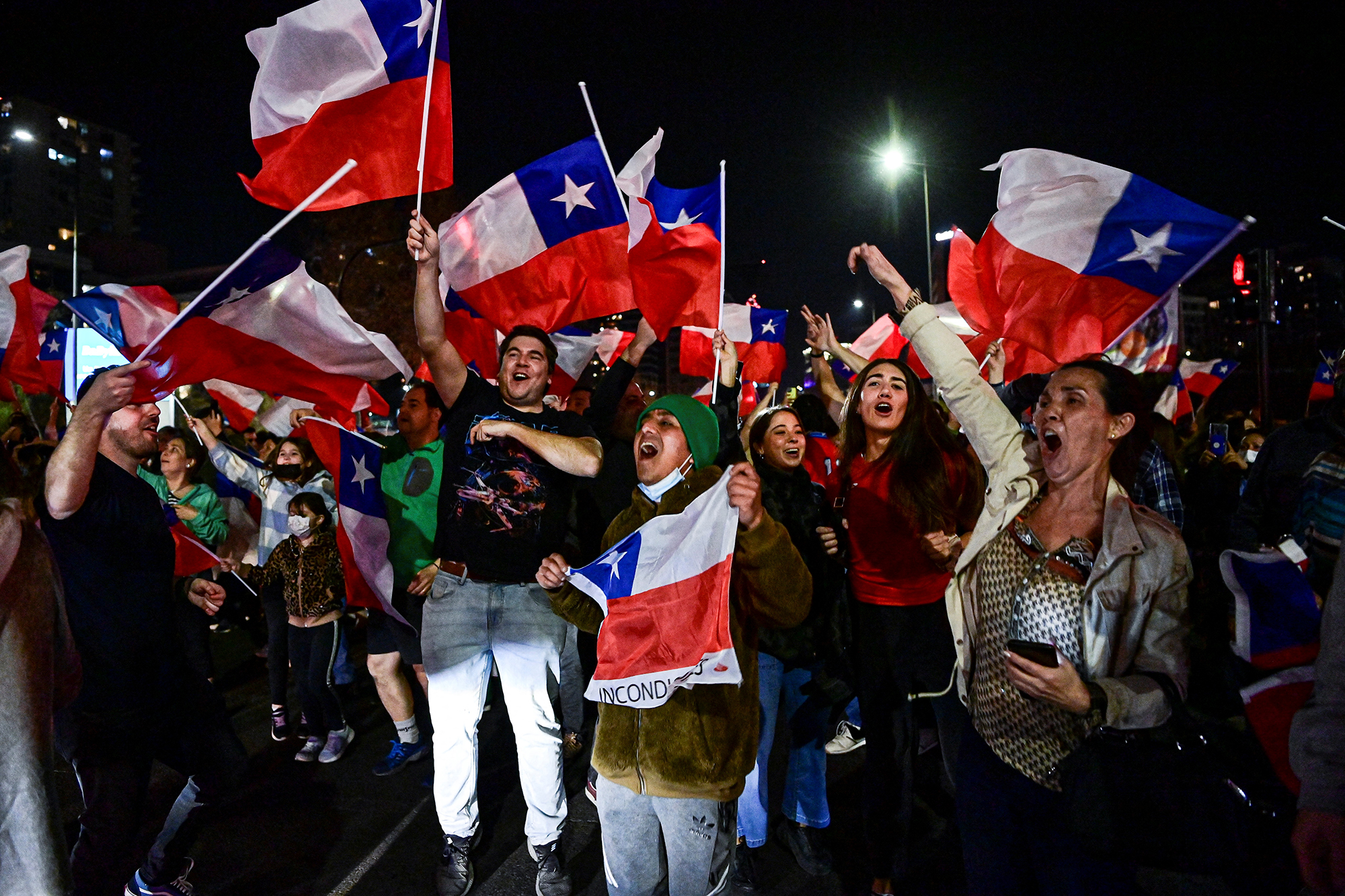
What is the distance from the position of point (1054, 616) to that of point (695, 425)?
129 cm

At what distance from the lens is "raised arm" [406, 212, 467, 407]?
365cm

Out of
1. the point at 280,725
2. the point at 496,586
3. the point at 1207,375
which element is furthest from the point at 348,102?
the point at 1207,375

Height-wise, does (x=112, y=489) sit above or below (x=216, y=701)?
above

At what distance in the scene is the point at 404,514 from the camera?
4.69 meters

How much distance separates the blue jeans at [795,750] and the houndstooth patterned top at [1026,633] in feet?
4.53

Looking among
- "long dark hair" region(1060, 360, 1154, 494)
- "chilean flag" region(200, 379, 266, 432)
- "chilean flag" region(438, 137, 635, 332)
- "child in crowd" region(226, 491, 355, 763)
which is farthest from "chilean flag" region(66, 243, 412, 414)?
"long dark hair" region(1060, 360, 1154, 494)

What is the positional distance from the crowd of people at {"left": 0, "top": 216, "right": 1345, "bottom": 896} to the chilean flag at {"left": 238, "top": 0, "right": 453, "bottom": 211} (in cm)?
60

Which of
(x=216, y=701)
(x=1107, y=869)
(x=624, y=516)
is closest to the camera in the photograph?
(x=1107, y=869)

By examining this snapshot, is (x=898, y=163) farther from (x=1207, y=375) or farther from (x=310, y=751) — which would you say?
(x=310, y=751)

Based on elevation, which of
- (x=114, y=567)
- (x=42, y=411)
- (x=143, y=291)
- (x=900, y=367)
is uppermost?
(x=143, y=291)

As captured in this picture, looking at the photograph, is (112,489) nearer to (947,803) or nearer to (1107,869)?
(1107,869)

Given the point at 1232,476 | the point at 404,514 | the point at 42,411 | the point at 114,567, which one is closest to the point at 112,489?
the point at 114,567

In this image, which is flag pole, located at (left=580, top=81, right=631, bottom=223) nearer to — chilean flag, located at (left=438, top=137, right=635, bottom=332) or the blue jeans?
chilean flag, located at (left=438, top=137, right=635, bottom=332)

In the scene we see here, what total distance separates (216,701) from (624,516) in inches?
80.4
